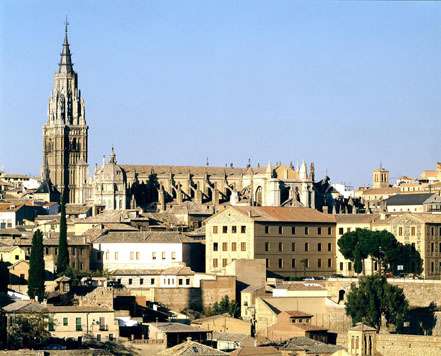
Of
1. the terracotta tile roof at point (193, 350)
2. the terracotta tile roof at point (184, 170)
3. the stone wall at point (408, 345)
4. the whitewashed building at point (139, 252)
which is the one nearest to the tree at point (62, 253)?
the whitewashed building at point (139, 252)

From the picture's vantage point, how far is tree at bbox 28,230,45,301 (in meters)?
71.0

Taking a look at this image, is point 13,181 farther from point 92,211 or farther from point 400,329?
point 400,329

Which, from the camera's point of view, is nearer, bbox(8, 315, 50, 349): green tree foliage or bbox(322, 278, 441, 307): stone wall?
bbox(8, 315, 50, 349): green tree foliage

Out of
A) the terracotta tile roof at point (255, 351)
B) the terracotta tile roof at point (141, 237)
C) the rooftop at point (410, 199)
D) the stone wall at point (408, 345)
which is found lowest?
the stone wall at point (408, 345)

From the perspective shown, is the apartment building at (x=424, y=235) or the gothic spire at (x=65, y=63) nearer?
the apartment building at (x=424, y=235)

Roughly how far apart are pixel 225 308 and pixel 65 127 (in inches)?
2919

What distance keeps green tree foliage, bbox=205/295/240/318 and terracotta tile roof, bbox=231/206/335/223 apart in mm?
9153

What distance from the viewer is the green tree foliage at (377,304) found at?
71.3 m

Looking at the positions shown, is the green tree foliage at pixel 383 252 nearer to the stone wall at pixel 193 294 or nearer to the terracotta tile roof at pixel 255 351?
the stone wall at pixel 193 294

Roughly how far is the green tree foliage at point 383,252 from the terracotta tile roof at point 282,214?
3426 mm

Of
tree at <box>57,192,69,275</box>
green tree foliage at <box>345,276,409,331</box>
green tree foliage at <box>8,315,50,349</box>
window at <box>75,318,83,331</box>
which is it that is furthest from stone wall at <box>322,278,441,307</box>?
green tree foliage at <box>8,315,50,349</box>

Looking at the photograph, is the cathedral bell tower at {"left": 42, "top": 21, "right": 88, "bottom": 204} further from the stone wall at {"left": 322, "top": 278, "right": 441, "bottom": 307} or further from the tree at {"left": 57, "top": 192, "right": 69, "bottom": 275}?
the stone wall at {"left": 322, "top": 278, "right": 441, "bottom": 307}

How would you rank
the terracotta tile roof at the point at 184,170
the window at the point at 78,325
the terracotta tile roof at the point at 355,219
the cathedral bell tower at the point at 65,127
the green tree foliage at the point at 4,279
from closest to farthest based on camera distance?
the window at the point at 78,325 → the green tree foliage at the point at 4,279 → the terracotta tile roof at the point at 355,219 → the terracotta tile roof at the point at 184,170 → the cathedral bell tower at the point at 65,127

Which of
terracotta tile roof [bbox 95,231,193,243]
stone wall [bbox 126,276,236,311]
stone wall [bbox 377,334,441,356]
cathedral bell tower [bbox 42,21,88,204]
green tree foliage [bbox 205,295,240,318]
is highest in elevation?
cathedral bell tower [bbox 42,21,88,204]
